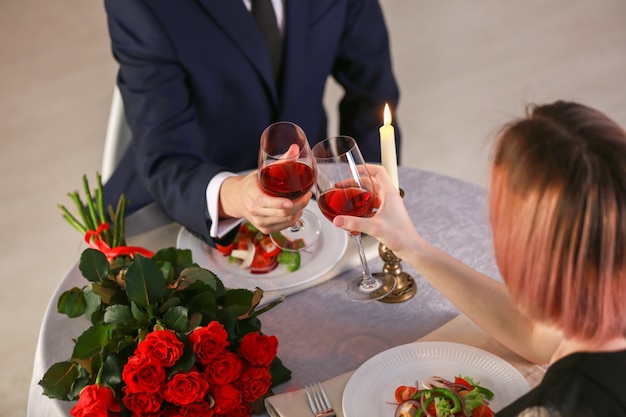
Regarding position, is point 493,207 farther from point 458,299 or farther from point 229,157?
point 229,157

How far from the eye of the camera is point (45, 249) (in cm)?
371

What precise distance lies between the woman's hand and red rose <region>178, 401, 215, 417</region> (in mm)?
459

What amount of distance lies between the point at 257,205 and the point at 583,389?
31.2 inches

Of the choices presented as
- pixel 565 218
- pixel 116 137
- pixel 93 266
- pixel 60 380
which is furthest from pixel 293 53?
pixel 565 218

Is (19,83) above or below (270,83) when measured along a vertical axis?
below

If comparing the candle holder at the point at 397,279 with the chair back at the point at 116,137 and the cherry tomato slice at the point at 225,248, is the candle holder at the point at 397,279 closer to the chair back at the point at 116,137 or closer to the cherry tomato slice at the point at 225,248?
the cherry tomato slice at the point at 225,248

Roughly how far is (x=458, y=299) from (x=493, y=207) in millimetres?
391

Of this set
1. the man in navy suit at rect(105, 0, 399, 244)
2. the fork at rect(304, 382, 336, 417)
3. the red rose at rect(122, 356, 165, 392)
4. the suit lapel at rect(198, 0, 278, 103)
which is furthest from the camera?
the suit lapel at rect(198, 0, 278, 103)

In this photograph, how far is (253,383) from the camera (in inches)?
56.0

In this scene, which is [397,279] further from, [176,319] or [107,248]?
[107,248]

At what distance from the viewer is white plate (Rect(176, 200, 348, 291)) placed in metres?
1.80

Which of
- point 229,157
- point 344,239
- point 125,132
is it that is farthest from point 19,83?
point 344,239

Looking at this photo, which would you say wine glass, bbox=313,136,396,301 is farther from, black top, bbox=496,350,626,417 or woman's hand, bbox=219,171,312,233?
black top, bbox=496,350,626,417

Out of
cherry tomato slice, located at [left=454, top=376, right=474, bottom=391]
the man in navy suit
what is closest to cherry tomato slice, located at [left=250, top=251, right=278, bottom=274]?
the man in navy suit
